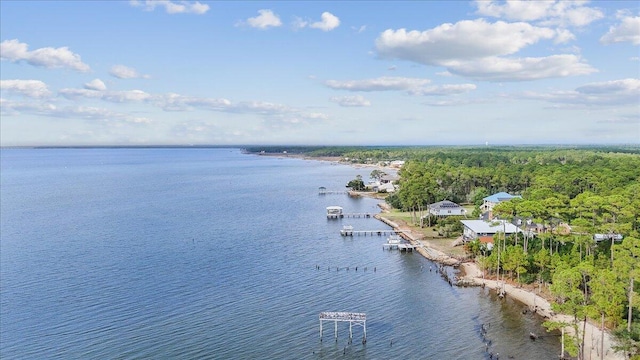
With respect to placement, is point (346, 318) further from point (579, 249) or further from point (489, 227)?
point (489, 227)

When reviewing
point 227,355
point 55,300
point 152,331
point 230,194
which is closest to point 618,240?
point 227,355

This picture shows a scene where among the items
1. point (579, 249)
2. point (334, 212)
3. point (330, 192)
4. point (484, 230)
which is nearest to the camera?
point (579, 249)

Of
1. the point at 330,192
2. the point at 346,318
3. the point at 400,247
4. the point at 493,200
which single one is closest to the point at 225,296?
the point at 346,318

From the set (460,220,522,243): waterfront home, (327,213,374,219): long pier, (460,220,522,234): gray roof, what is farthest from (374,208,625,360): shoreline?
(327,213,374,219): long pier

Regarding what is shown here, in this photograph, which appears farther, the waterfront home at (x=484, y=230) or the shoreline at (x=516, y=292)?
the waterfront home at (x=484, y=230)

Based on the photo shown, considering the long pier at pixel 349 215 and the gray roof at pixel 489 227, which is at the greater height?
the gray roof at pixel 489 227

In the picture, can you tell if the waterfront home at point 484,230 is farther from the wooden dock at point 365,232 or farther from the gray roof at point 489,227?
the wooden dock at point 365,232

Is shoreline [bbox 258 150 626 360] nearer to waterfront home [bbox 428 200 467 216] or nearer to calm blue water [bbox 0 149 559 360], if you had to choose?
calm blue water [bbox 0 149 559 360]

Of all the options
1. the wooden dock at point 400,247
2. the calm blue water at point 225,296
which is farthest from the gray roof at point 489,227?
the calm blue water at point 225,296
